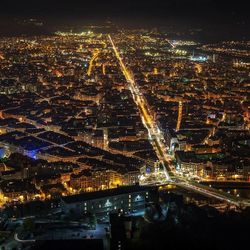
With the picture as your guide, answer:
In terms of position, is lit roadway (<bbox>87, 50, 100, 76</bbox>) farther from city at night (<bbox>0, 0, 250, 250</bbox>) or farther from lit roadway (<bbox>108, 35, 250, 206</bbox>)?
lit roadway (<bbox>108, 35, 250, 206</bbox>)

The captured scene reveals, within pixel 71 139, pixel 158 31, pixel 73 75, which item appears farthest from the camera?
pixel 158 31

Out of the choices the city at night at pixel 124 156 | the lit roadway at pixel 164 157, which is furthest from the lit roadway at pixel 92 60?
the lit roadway at pixel 164 157

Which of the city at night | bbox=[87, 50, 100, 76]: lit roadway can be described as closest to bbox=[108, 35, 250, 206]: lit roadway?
the city at night

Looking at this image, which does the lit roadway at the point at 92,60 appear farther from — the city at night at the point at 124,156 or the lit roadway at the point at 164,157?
the lit roadway at the point at 164,157

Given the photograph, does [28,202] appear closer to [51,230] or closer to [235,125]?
[51,230]

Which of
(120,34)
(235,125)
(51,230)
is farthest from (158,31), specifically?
(51,230)

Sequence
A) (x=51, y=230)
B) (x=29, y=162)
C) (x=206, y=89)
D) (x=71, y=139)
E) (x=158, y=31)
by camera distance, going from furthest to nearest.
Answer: (x=158, y=31) < (x=206, y=89) < (x=71, y=139) < (x=29, y=162) < (x=51, y=230)

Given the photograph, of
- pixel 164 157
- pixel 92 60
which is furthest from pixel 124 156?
pixel 92 60

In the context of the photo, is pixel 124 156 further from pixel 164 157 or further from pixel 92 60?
pixel 92 60
